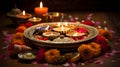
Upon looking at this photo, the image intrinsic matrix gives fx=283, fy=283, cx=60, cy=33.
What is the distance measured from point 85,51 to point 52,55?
0.40m

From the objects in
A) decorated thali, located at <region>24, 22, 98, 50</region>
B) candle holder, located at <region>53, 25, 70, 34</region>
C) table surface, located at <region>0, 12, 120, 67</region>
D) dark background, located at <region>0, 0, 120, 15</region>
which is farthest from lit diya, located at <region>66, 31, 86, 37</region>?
dark background, located at <region>0, 0, 120, 15</region>

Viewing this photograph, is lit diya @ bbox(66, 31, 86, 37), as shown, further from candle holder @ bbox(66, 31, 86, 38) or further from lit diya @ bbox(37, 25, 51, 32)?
lit diya @ bbox(37, 25, 51, 32)

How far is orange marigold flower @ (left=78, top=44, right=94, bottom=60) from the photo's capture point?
3364mm

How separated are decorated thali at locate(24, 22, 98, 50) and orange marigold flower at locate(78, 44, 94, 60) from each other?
121 millimetres

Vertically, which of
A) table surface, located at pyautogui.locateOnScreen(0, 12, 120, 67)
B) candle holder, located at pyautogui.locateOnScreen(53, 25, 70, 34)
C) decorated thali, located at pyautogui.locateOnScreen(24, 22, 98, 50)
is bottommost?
table surface, located at pyautogui.locateOnScreen(0, 12, 120, 67)

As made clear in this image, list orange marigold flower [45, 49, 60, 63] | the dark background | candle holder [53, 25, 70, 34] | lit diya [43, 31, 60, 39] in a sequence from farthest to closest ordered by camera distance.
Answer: the dark background → candle holder [53, 25, 70, 34] → lit diya [43, 31, 60, 39] → orange marigold flower [45, 49, 60, 63]

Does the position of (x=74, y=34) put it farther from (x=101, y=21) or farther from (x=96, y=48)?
(x=101, y=21)

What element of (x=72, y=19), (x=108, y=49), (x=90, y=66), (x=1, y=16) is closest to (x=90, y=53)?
(x=90, y=66)

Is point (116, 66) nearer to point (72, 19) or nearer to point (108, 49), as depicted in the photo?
point (108, 49)

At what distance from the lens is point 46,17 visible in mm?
4750

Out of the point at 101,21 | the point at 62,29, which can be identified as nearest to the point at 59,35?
the point at 62,29

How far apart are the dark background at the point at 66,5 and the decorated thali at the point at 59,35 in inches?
80.8

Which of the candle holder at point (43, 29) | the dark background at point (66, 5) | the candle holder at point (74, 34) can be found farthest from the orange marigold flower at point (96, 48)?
the dark background at point (66, 5)

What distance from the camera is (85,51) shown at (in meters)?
3.37
